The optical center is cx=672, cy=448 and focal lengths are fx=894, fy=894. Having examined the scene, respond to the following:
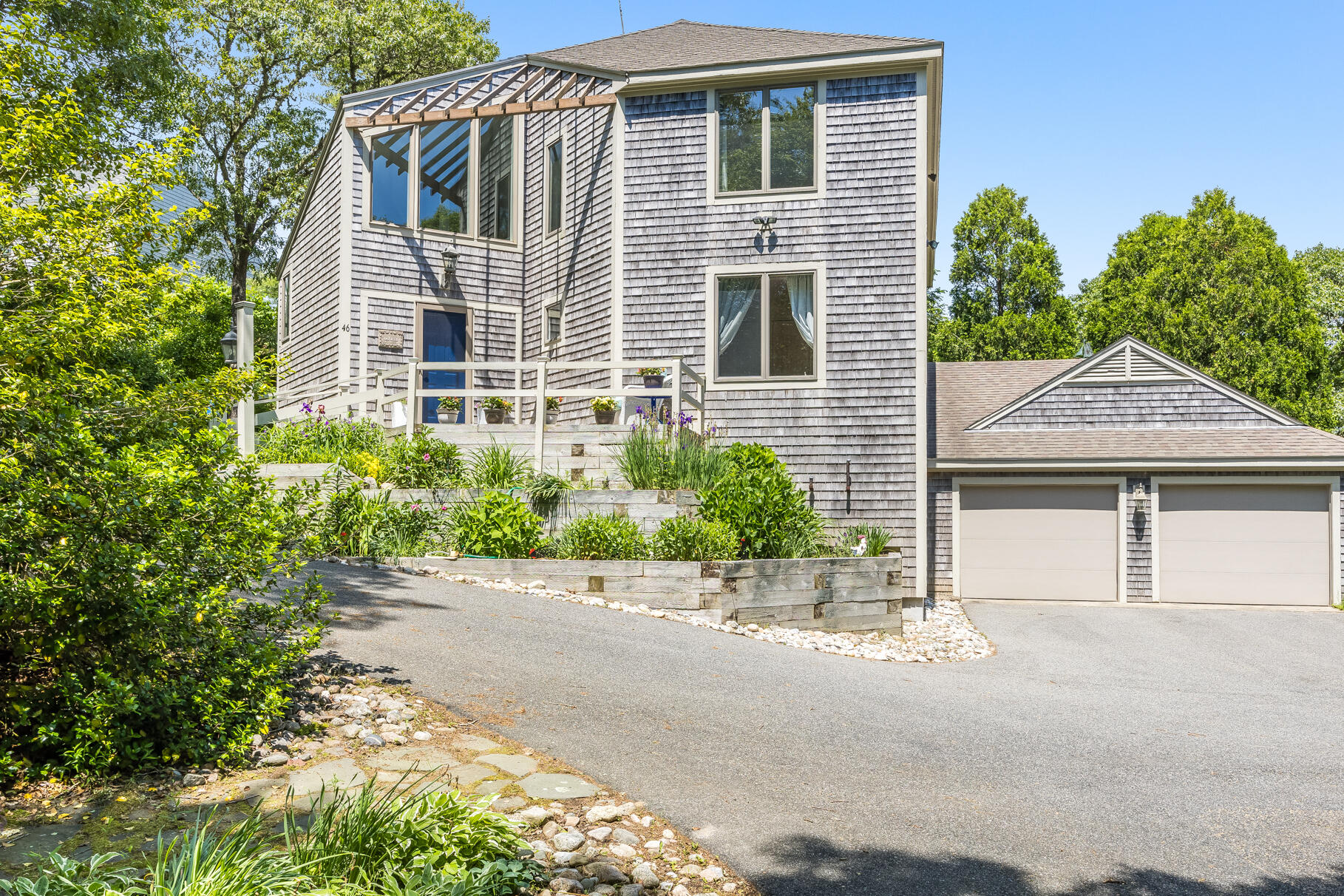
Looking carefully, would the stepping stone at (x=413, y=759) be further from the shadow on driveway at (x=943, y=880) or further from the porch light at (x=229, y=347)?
the porch light at (x=229, y=347)

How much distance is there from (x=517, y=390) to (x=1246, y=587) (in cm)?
1199

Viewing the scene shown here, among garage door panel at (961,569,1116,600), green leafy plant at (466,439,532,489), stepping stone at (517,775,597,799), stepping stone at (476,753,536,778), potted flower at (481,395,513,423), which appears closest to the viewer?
stepping stone at (517,775,597,799)

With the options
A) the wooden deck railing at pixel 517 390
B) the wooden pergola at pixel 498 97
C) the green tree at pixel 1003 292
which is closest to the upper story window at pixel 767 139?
the wooden pergola at pixel 498 97

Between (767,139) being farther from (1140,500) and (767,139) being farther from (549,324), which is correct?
(1140,500)

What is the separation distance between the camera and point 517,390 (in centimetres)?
1266

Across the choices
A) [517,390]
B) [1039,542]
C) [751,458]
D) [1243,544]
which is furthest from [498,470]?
[1243,544]

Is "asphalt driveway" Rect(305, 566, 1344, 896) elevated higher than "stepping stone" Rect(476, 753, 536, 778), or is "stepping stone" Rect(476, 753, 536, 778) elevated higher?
"stepping stone" Rect(476, 753, 536, 778)

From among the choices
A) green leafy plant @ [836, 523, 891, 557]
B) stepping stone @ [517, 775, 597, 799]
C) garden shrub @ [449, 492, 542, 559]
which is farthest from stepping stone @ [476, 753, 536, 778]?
green leafy plant @ [836, 523, 891, 557]

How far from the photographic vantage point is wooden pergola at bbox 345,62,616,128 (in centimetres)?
1405

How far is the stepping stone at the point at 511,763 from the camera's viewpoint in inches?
168

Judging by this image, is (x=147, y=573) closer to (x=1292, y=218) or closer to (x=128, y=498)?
(x=128, y=498)

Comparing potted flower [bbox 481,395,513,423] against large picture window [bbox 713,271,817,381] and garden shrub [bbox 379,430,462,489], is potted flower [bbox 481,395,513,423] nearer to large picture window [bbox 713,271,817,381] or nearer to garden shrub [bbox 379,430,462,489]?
garden shrub [bbox 379,430,462,489]

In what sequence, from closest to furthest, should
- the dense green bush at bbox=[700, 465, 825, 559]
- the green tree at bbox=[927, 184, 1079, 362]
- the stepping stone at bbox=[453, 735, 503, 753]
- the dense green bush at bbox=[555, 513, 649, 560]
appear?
the stepping stone at bbox=[453, 735, 503, 753] → the dense green bush at bbox=[555, 513, 649, 560] → the dense green bush at bbox=[700, 465, 825, 559] → the green tree at bbox=[927, 184, 1079, 362]

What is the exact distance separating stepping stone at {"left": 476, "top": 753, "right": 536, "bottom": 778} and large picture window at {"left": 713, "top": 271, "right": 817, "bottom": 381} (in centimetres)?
921
